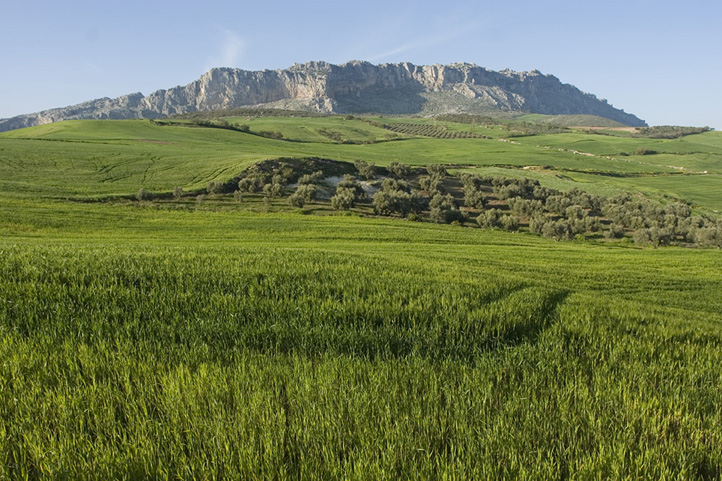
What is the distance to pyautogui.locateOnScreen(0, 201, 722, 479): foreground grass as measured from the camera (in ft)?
10.8

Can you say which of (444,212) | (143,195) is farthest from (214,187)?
(444,212)

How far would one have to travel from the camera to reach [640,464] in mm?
3236

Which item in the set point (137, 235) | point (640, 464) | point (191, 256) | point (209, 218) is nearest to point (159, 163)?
point (209, 218)

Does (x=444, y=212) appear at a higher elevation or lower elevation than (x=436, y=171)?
lower

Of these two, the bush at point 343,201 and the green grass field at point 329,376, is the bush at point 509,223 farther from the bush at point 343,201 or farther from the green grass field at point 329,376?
the green grass field at point 329,376

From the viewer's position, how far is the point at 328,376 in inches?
177

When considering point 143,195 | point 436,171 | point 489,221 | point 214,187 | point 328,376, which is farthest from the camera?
point 436,171

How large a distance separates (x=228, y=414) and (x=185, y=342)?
7.62 ft

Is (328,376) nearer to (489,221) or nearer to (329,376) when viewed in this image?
(329,376)

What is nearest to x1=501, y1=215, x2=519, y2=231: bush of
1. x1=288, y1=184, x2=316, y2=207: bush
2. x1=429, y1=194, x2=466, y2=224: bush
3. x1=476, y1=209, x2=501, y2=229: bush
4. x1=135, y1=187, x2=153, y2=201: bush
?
x1=476, y1=209, x2=501, y2=229: bush

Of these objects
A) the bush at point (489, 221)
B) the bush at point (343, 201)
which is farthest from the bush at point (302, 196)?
the bush at point (489, 221)

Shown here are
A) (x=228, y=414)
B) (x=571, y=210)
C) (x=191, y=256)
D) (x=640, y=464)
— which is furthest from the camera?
(x=571, y=210)

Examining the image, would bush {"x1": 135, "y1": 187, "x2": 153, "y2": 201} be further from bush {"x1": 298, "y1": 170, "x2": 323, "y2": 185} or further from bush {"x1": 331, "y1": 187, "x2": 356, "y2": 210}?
bush {"x1": 331, "y1": 187, "x2": 356, "y2": 210}

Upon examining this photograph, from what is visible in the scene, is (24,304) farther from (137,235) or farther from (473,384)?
(137,235)
